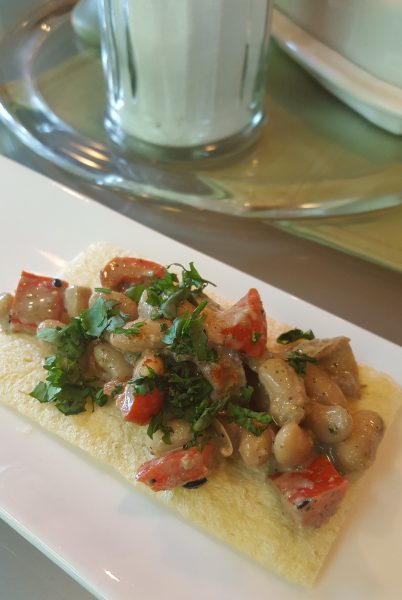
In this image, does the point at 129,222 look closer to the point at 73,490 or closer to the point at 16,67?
the point at 73,490

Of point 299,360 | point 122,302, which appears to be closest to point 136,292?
point 122,302

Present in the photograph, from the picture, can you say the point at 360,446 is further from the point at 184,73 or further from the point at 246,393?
the point at 184,73

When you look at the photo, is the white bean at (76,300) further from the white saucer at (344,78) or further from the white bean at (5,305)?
the white saucer at (344,78)

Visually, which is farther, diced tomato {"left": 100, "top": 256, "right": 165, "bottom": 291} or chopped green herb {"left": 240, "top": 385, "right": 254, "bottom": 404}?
diced tomato {"left": 100, "top": 256, "right": 165, "bottom": 291}

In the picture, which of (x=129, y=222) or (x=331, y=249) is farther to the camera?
(x=331, y=249)

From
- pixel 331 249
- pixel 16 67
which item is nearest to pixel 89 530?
pixel 331 249

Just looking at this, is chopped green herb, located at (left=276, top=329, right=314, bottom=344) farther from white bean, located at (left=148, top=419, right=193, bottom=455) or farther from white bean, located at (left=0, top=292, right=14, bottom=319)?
white bean, located at (left=0, top=292, right=14, bottom=319)

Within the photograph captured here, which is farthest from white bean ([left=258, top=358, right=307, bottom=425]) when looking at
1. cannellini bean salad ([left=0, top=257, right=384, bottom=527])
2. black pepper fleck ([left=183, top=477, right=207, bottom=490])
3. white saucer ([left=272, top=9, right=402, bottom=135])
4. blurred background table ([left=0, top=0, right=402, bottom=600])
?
white saucer ([left=272, top=9, right=402, bottom=135])
